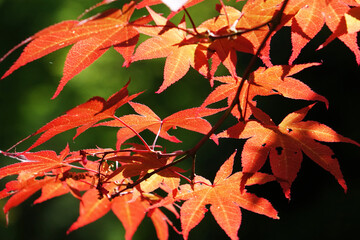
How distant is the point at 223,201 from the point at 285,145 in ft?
0.46

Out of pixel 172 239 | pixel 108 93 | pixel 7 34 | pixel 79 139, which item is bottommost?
pixel 172 239

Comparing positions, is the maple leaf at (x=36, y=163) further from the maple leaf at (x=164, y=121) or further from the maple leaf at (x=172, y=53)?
the maple leaf at (x=172, y=53)

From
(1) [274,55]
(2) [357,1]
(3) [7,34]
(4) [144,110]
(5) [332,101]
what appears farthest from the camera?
(3) [7,34]

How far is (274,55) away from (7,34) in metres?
4.14

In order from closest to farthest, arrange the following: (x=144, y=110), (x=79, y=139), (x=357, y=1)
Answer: (x=357, y=1)
(x=144, y=110)
(x=79, y=139)

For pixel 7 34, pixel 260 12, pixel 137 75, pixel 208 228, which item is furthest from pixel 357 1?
pixel 7 34

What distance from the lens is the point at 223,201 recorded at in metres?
0.65

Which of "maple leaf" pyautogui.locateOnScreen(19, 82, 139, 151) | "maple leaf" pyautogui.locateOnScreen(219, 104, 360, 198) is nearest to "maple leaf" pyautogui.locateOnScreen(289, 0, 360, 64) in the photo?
"maple leaf" pyautogui.locateOnScreen(219, 104, 360, 198)

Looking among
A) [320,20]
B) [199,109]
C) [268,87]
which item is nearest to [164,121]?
[199,109]

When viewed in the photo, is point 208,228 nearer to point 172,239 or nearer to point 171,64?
point 172,239

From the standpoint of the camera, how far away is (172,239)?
370 centimetres

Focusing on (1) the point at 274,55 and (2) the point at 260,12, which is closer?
(2) the point at 260,12

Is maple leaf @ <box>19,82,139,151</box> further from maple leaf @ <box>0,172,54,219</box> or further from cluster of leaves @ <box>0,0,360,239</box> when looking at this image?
maple leaf @ <box>0,172,54,219</box>

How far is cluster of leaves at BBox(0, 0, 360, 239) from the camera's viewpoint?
1.63 ft
